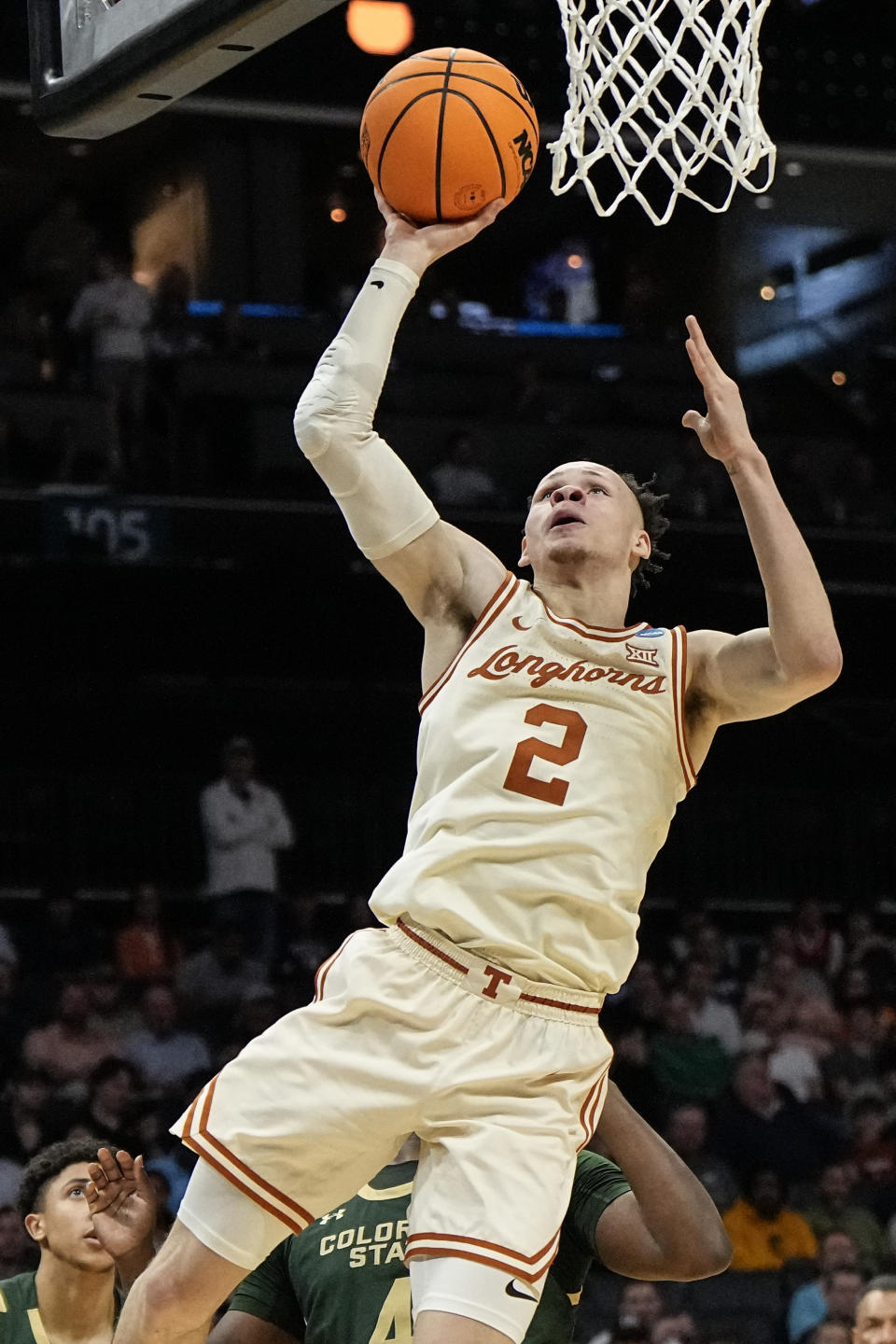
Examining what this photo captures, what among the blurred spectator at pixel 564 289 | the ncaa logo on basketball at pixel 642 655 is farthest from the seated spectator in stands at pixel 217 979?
the ncaa logo on basketball at pixel 642 655

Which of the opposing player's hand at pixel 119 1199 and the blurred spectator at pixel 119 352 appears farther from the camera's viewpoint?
the blurred spectator at pixel 119 352

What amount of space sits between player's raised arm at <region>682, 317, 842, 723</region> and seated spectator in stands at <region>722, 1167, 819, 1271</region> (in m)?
5.83

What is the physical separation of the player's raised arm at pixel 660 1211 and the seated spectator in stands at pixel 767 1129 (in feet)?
18.9

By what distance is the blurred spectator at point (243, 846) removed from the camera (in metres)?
10.9

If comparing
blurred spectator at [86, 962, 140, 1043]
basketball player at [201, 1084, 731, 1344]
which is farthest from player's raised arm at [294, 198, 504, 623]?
blurred spectator at [86, 962, 140, 1043]

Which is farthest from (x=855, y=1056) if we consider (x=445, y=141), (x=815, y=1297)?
(x=445, y=141)

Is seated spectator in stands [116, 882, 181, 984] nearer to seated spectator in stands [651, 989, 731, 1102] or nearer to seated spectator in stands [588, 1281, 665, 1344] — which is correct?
seated spectator in stands [651, 989, 731, 1102]

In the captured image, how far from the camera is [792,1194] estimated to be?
9516 mm

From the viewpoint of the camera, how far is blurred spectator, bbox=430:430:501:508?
1259 centimetres

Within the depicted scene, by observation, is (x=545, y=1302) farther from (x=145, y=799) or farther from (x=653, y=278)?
(x=653, y=278)

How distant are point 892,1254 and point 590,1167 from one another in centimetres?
546

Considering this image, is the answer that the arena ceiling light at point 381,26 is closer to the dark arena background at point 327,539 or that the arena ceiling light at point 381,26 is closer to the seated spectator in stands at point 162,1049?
the dark arena background at point 327,539

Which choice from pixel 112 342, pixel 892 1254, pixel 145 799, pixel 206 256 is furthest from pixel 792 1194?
pixel 206 256

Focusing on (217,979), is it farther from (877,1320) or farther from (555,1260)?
(555,1260)
